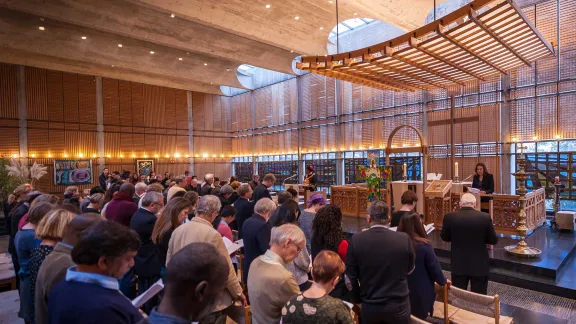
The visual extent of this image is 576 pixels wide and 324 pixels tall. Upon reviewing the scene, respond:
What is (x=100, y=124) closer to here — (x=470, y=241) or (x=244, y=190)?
(x=244, y=190)

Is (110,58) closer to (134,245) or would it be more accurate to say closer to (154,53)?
(154,53)

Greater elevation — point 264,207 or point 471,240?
point 264,207

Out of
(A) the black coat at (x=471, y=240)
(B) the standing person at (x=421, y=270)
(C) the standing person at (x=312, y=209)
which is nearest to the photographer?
(B) the standing person at (x=421, y=270)

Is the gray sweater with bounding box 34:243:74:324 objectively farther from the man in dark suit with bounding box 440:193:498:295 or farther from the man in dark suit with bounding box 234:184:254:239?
the man in dark suit with bounding box 440:193:498:295

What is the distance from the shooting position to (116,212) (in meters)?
4.05

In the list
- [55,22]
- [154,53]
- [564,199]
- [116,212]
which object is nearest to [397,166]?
[564,199]

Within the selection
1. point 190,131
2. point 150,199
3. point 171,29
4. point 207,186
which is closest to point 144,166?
point 190,131

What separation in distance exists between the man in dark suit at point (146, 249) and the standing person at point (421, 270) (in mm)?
2511

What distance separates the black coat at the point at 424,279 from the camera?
292cm

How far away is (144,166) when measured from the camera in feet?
60.4

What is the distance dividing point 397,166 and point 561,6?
7.44 m

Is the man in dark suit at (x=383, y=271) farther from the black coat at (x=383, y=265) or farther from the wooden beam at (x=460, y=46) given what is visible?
the wooden beam at (x=460, y=46)

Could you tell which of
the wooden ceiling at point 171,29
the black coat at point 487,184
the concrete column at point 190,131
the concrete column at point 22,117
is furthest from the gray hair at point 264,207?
the concrete column at point 190,131

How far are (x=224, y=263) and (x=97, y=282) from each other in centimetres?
64
